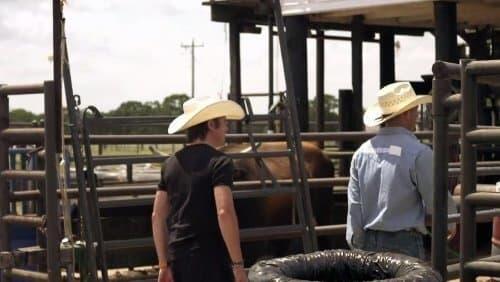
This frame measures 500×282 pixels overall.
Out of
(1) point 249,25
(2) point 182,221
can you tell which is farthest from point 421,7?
(2) point 182,221

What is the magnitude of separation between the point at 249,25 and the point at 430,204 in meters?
9.53

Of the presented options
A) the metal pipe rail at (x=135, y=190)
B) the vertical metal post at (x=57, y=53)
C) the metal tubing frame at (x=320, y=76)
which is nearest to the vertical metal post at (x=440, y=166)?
the vertical metal post at (x=57, y=53)

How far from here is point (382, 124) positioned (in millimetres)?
4926

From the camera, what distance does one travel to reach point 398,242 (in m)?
4.80

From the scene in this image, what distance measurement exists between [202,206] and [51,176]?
1.83 meters

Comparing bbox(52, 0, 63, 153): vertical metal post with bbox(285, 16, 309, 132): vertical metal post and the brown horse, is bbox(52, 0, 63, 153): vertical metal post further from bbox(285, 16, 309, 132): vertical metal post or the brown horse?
bbox(285, 16, 309, 132): vertical metal post

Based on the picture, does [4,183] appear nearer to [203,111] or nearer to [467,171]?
[203,111]

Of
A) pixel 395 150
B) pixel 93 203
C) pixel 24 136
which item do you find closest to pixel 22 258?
pixel 93 203

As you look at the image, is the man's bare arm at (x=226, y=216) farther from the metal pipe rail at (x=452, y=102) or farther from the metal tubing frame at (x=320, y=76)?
the metal tubing frame at (x=320, y=76)

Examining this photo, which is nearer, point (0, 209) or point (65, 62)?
point (65, 62)

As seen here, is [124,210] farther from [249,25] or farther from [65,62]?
[249,25]

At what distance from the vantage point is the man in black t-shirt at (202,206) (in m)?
4.34

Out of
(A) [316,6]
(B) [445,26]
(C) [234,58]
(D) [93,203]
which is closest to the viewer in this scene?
(D) [93,203]

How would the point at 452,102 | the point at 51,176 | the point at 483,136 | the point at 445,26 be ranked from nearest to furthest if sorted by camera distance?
the point at 483,136 < the point at 452,102 < the point at 51,176 < the point at 445,26
